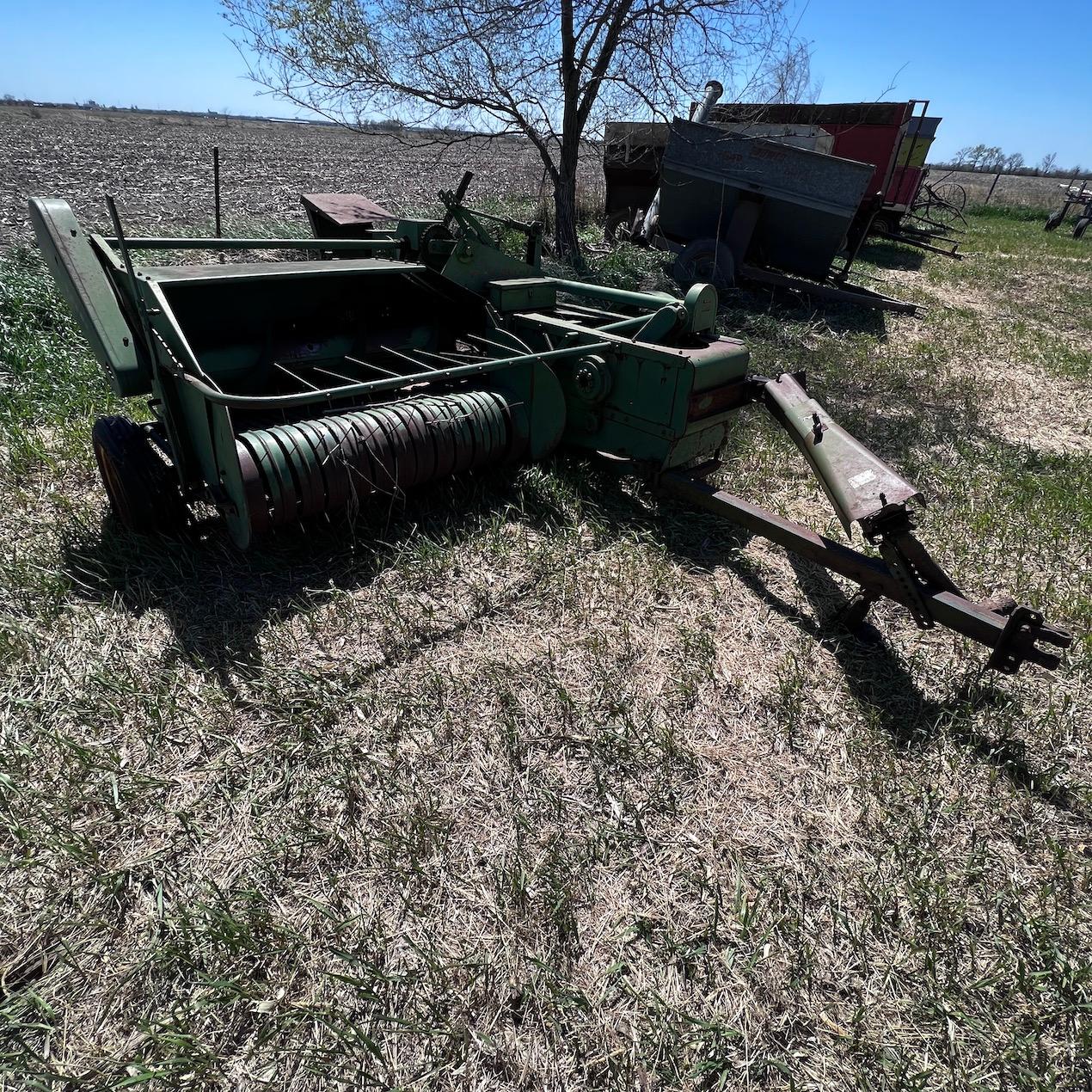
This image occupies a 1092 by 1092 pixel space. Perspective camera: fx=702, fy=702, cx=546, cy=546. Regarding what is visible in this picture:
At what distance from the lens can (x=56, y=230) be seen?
10.8 ft

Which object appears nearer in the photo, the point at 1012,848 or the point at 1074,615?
the point at 1012,848

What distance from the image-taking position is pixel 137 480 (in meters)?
3.15

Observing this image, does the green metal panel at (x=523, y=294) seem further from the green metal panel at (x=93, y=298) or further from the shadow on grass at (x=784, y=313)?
the shadow on grass at (x=784, y=313)

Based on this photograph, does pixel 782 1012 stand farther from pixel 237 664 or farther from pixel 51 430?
pixel 51 430

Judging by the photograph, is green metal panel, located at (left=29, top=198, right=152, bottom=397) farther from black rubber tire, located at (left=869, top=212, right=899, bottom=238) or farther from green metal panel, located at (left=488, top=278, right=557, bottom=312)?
black rubber tire, located at (left=869, top=212, right=899, bottom=238)

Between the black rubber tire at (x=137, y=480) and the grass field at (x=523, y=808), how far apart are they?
13 centimetres

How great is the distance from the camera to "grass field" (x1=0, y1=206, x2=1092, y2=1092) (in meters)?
1.72

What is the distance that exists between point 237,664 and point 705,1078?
6.75 feet

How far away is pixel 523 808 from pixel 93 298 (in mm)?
3016

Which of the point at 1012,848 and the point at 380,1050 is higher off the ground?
the point at 1012,848

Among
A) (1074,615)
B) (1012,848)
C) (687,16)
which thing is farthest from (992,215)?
(1012,848)

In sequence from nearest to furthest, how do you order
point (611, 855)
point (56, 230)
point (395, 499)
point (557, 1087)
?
point (557, 1087) → point (611, 855) → point (56, 230) → point (395, 499)

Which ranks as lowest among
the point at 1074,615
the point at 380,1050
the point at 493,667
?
the point at 380,1050

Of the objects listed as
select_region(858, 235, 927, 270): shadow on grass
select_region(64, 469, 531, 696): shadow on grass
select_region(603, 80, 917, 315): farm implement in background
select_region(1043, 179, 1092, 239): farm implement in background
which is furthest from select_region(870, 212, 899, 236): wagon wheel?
select_region(64, 469, 531, 696): shadow on grass
